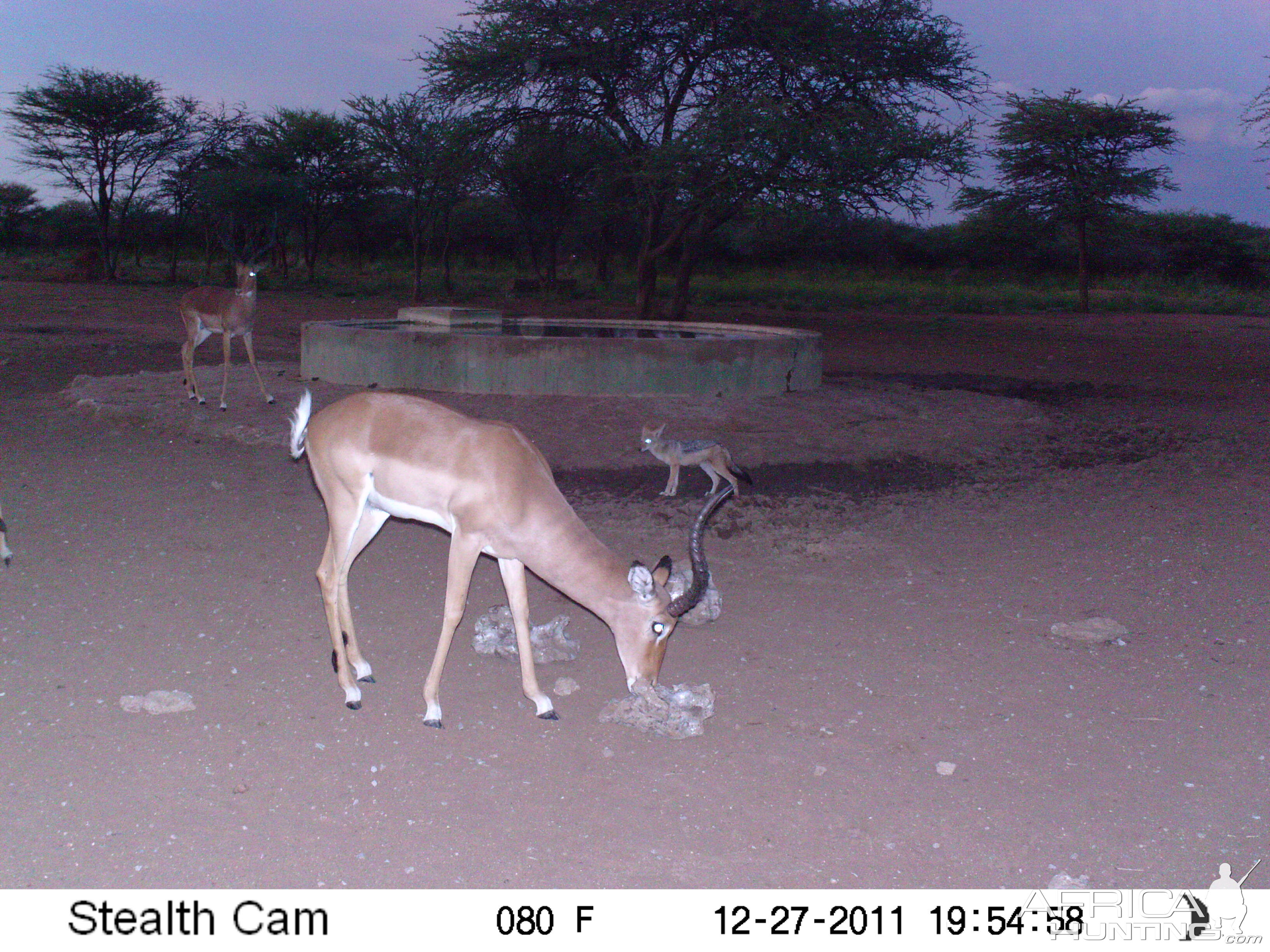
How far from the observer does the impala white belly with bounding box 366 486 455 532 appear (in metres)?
4.26

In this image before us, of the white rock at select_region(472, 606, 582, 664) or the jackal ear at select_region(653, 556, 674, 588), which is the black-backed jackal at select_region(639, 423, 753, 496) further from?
the jackal ear at select_region(653, 556, 674, 588)

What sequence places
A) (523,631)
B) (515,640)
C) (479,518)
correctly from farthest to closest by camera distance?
(515,640) → (523,631) → (479,518)

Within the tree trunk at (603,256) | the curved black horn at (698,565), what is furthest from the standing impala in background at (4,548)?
the tree trunk at (603,256)

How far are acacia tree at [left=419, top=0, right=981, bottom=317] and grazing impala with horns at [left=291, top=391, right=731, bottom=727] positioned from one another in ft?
52.6

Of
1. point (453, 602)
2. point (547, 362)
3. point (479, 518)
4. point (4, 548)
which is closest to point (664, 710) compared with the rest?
point (453, 602)

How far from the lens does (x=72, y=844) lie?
10.8 ft

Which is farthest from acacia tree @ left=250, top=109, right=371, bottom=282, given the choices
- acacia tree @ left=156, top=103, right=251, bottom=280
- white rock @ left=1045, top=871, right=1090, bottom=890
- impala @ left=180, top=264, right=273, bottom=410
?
white rock @ left=1045, top=871, right=1090, bottom=890

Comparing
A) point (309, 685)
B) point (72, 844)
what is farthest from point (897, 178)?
point (72, 844)

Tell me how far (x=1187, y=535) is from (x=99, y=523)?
22.5 feet

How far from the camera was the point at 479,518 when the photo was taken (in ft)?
13.5

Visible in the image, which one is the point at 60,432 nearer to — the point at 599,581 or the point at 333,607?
the point at 333,607

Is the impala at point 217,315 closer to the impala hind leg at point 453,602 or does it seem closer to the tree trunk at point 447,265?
the impala hind leg at point 453,602

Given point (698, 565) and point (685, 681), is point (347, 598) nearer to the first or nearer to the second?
point (685, 681)

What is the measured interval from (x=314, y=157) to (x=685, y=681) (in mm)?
37909
